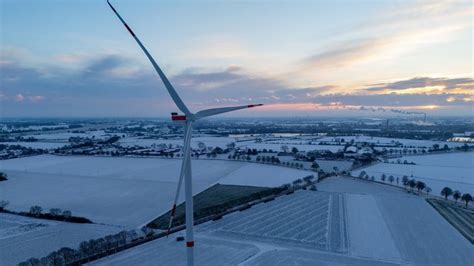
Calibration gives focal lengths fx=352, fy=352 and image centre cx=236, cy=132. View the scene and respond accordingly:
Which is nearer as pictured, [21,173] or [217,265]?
[217,265]

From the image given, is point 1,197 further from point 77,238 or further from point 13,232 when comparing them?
point 77,238

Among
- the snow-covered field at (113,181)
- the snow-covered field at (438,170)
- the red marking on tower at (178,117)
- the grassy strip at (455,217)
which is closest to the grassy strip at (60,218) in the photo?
the snow-covered field at (113,181)

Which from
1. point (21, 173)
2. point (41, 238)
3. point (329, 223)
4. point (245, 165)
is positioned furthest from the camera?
point (245, 165)

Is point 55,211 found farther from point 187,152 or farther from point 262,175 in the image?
point 262,175

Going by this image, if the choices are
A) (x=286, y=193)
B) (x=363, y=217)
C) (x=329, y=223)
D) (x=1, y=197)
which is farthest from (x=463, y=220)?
(x=1, y=197)

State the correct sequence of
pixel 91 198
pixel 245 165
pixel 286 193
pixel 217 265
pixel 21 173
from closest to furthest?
pixel 217 265
pixel 91 198
pixel 286 193
pixel 21 173
pixel 245 165

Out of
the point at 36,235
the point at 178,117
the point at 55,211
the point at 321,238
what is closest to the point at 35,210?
the point at 55,211

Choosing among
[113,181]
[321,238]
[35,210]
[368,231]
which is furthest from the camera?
[113,181]
